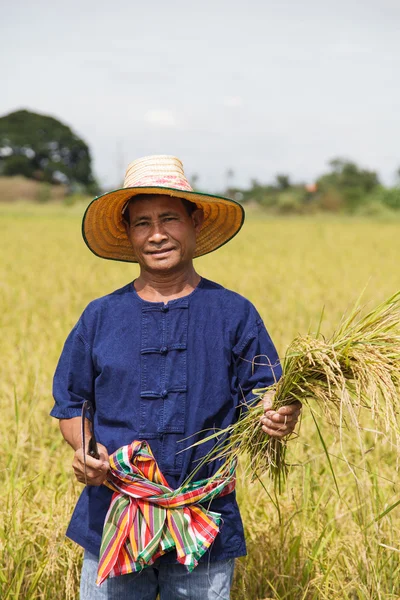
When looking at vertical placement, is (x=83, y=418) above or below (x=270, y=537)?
above

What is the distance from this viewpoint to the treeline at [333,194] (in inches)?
1439

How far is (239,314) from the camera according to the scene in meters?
1.78

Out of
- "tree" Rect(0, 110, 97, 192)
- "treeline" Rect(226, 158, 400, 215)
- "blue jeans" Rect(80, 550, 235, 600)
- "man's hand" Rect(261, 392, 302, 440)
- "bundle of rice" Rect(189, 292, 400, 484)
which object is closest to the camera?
"bundle of rice" Rect(189, 292, 400, 484)

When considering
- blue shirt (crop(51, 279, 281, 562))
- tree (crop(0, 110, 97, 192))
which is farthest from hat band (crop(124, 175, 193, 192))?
tree (crop(0, 110, 97, 192))

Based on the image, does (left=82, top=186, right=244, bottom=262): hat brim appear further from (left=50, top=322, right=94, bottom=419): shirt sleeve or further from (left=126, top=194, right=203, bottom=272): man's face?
(left=50, top=322, right=94, bottom=419): shirt sleeve

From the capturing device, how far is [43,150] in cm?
5994

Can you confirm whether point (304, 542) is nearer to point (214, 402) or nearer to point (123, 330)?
point (214, 402)

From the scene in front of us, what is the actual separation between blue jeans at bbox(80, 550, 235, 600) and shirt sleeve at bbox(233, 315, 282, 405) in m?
0.40

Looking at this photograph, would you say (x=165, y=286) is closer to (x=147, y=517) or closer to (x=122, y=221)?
(x=122, y=221)

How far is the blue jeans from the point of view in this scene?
172 centimetres

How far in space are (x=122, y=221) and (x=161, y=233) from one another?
0.76 feet

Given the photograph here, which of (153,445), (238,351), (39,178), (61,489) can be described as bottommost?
(61,489)

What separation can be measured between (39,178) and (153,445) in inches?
2287

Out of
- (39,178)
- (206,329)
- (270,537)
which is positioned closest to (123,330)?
(206,329)
